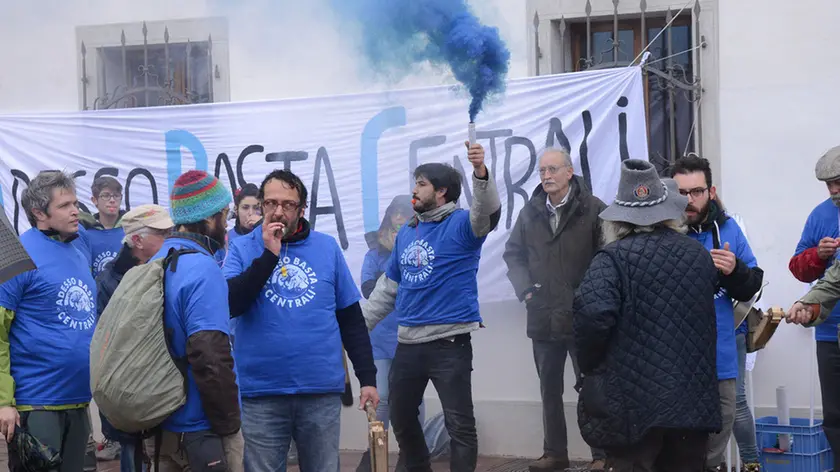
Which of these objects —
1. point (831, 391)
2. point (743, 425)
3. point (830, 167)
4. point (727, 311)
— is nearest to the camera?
point (727, 311)

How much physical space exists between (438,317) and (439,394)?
437 millimetres

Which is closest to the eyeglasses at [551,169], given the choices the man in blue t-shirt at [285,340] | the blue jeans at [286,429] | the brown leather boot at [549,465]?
the brown leather boot at [549,465]

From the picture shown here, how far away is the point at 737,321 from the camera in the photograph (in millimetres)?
5680

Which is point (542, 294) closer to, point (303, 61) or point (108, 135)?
point (303, 61)

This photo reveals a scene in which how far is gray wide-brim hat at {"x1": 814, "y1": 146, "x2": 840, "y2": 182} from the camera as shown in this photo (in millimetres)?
5660

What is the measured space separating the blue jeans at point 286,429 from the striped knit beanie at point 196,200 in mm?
892

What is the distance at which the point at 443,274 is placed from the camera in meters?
6.15

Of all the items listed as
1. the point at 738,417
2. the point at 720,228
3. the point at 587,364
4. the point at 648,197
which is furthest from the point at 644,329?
the point at 738,417

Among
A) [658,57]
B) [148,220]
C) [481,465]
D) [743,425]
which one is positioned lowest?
[481,465]

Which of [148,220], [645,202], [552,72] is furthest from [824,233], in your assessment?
[148,220]

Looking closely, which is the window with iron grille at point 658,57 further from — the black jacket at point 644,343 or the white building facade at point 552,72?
the black jacket at point 644,343

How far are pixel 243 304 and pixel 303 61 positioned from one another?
422 centimetres

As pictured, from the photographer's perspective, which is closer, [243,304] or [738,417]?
[243,304]

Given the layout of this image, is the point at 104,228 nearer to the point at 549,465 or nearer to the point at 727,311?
the point at 549,465
